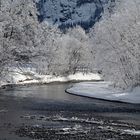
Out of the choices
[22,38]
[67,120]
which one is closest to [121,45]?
[67,120]

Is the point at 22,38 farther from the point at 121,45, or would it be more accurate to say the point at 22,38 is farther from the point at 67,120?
the point at 121,45

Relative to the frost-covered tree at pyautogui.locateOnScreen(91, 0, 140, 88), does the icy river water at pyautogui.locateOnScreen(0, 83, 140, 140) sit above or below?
below

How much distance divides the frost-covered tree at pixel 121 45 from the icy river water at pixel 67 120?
1079cm

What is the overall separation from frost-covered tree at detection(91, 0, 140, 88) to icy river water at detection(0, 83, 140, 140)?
10787 mm

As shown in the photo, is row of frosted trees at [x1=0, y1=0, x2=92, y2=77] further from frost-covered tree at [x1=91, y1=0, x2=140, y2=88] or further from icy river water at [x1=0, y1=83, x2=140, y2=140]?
frost-covered tree at [x1=91, y1=0, x2=140, y2=88]

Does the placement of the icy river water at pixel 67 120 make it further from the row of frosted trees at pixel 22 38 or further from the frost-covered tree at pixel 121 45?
the frost-covered tree at pixel 121 45

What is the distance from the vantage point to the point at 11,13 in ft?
80.3

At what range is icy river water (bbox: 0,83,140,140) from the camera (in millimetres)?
26281

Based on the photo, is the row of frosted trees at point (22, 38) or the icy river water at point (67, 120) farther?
the icy river water at point (67, 120)

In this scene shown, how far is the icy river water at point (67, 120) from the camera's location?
26.3 m

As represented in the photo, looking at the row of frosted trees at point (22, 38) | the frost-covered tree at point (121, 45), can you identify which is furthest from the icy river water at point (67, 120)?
the frost-covered tree at point (121, 45)

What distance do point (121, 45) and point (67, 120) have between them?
89.0ft

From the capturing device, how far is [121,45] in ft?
189

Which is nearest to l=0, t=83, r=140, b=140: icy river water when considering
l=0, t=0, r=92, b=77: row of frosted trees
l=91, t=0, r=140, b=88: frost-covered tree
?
l=0, t=0, r=92, b=77: row of frosted trees
